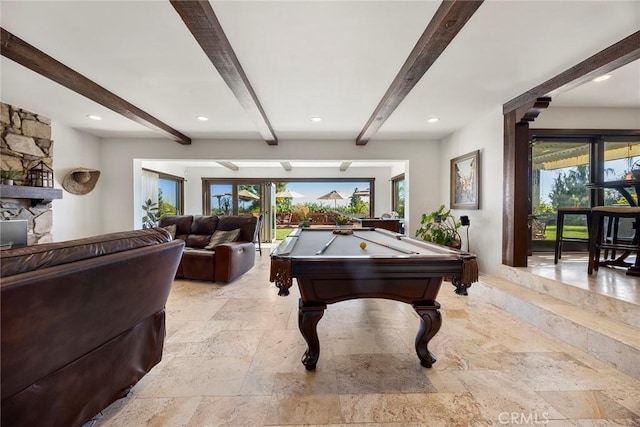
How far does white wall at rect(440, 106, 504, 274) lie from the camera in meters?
3.73

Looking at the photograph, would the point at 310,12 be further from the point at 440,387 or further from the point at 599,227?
the point at 599,227

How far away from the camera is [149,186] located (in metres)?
6.60

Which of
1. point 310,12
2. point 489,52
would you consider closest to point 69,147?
point 310,12

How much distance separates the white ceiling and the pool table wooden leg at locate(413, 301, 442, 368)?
2006mm

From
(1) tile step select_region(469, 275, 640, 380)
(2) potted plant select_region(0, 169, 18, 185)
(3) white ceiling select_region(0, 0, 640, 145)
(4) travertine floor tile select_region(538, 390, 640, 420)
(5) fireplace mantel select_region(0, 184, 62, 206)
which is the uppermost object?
(3) white ceiling select_region(0, 0, 640, 145)

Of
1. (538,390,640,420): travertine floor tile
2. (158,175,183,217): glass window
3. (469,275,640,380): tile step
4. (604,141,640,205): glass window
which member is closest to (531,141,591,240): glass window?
(604,141,640,205): glass window

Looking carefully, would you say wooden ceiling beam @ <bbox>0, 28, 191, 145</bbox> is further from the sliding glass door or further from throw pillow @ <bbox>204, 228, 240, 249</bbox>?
the sliding glass door

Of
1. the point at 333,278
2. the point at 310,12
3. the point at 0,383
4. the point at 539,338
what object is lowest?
the point at 539,338

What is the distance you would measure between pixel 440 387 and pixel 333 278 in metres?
0.95

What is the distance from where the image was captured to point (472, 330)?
252cm

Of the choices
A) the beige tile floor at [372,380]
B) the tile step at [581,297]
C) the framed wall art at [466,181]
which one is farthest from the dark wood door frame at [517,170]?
the beige tile floor at [372,380]

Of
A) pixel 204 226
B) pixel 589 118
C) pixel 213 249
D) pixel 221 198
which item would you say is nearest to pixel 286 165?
A: pixel 221 198

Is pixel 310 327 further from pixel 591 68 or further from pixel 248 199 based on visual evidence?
pixel 248 199

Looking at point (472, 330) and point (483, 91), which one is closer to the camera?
point (472, 330)
